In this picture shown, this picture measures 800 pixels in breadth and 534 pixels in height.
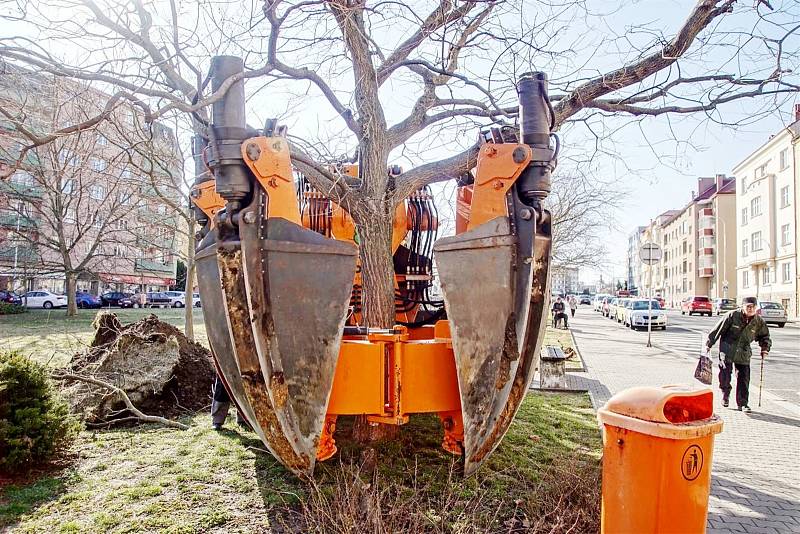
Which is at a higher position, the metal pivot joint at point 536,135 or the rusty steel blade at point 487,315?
the metal pivot joint at point 536,135

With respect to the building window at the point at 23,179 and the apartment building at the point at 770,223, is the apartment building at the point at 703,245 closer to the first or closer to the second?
the apartment building at the point at 770,223

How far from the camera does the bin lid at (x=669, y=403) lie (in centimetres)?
282

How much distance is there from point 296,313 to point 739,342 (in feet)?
25.1

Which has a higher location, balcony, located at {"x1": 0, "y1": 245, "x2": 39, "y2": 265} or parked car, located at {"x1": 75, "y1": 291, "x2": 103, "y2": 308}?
balcony, located at {"x1": 0, "y1": 245, "x2": 39, "y2": 265}

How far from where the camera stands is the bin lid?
9.25ft

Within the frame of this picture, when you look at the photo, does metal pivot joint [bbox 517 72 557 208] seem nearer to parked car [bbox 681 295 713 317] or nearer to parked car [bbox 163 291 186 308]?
parked car [bbox 681 295 713 317]

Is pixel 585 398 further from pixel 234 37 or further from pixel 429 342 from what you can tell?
pixel 234 37

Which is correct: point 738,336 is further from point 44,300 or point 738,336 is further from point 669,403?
point 44,300

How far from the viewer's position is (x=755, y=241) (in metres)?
47.1

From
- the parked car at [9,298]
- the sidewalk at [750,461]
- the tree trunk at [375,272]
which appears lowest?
the sidewalk at [750,461]

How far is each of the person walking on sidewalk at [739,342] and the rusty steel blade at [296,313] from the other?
720cm

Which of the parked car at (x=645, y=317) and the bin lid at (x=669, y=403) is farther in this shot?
the parked car at (x=645, y=317)

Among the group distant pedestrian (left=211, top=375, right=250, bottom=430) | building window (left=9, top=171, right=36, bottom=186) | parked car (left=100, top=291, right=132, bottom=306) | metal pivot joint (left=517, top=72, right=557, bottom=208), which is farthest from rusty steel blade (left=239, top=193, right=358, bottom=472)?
parked car (left=100, top=291, right=132, bottom=306)

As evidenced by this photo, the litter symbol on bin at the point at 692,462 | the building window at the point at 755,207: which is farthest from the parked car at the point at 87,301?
the building window at the point at 755,207
